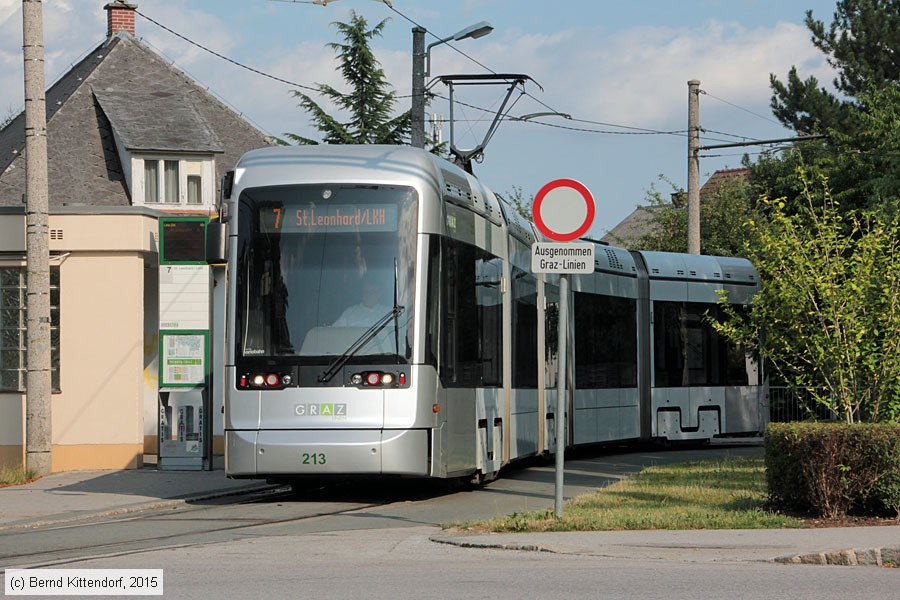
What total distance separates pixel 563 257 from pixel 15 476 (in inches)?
399

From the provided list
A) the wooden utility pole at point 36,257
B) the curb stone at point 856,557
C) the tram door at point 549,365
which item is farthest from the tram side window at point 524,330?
the curb stone at point 856,557

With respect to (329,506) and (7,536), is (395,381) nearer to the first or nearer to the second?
(329,506)

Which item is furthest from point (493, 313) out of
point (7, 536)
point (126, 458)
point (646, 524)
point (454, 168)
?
point (126, 458)

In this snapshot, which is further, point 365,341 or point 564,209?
point 365,341

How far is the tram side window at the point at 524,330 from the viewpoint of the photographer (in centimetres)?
1817

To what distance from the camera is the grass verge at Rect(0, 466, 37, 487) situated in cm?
1916

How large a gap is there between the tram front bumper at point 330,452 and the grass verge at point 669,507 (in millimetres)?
1692

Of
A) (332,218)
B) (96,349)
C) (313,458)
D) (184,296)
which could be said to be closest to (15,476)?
(96,349)

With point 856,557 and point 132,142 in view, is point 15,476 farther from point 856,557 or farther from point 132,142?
point 132,142

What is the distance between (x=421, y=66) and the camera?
24.5 metres

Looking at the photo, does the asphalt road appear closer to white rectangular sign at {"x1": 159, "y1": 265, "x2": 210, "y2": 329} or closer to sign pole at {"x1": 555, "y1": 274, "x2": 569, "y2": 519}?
sign pole at {"x1": 555, "y1": 274, "x2": 569, "y2": 519}

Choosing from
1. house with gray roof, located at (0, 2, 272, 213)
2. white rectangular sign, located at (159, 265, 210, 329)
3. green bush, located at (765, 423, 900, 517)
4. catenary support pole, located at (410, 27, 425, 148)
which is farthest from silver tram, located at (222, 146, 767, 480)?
house with gray roof, located at (0, 2, 272, 213)

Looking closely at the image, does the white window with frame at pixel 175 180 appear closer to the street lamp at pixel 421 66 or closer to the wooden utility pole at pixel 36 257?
the street lamp at pixel 421 66

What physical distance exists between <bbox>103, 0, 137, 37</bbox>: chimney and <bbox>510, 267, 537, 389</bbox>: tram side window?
26733mm
